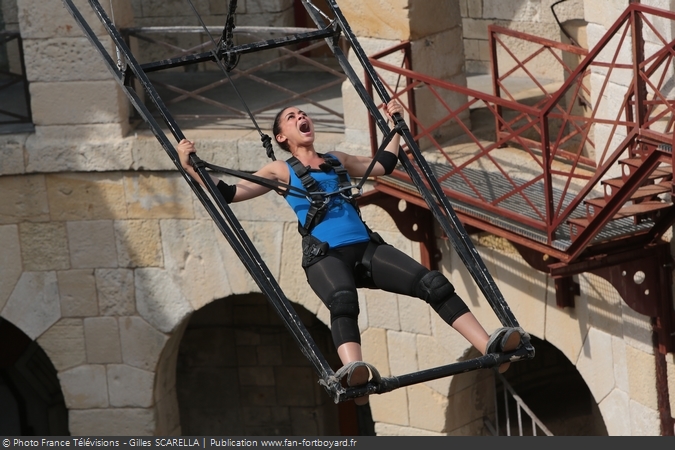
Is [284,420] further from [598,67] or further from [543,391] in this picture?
[598,67]

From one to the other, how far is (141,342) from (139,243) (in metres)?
0.75

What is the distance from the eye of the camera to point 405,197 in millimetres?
9188

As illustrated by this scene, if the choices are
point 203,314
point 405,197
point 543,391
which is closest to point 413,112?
point 405,197

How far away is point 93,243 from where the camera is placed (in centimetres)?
1096

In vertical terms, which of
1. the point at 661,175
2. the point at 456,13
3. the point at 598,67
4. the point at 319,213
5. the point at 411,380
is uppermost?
the point at 456,13

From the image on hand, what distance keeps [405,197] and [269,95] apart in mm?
2891

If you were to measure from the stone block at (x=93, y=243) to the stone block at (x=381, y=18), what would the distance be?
2.38 meters

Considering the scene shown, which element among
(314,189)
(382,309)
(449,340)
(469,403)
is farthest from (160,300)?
(314,189)

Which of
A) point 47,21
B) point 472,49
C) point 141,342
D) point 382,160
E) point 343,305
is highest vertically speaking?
point 472,49

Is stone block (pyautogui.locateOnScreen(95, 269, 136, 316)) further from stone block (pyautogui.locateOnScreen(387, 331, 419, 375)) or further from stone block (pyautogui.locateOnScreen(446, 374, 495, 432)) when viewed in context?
stone block (pyautogui.locateOnScreen(446, 374, 495, 432))

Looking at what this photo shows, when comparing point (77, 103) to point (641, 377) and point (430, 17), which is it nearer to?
point (430, 17)

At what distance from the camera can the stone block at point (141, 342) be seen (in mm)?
11000

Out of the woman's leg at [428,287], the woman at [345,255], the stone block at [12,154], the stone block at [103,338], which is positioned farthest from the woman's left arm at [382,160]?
the stone block at [103,338]

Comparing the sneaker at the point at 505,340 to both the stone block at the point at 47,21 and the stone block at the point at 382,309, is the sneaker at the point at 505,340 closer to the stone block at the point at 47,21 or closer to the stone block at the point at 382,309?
the stone block at the point at 382,309
